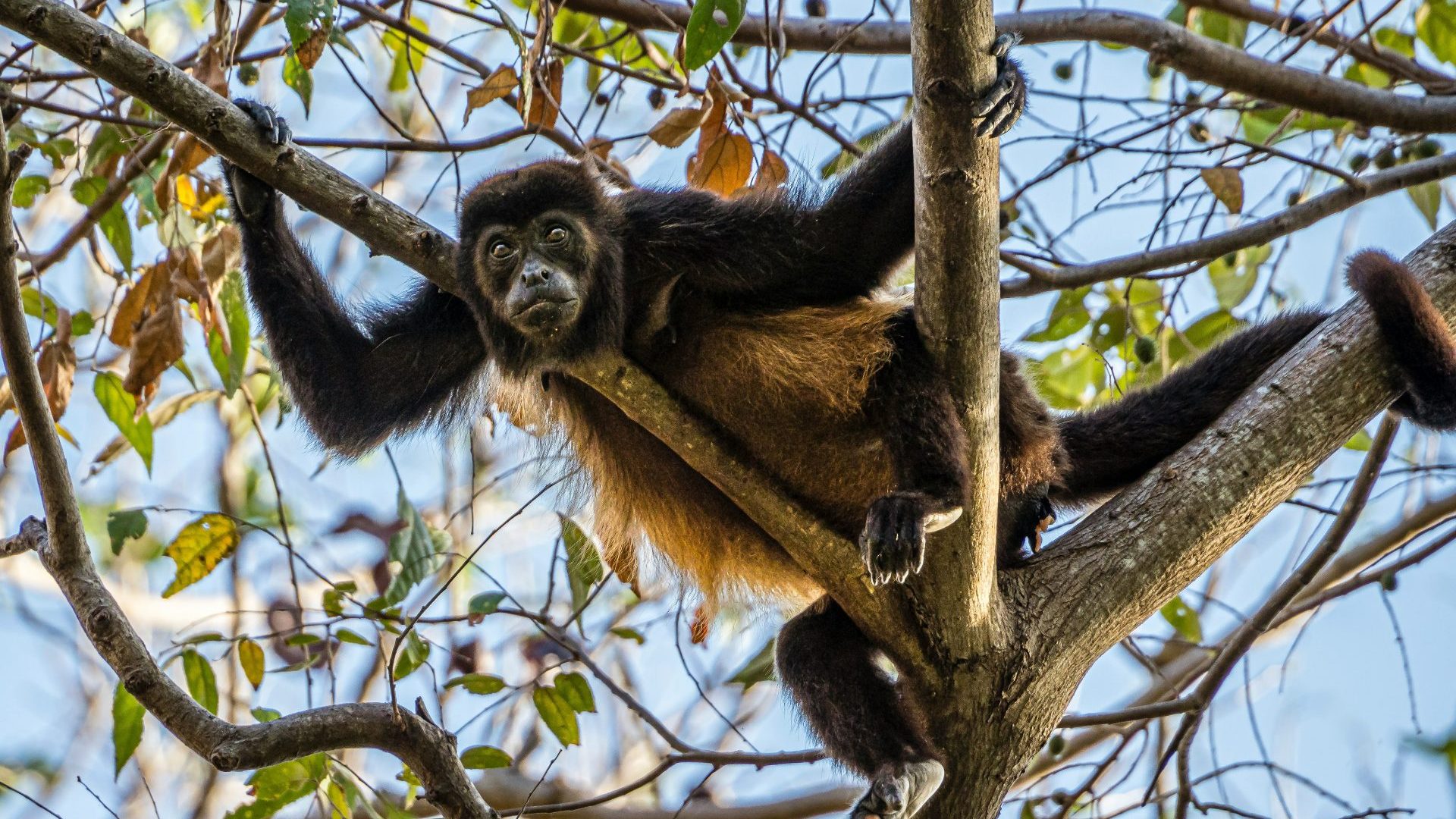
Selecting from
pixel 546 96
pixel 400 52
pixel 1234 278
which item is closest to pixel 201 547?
pixel 546 96

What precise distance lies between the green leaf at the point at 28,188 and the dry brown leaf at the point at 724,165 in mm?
2385

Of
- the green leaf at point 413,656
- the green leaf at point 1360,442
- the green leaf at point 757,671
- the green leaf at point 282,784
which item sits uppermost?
the green leaf at point 1360,442

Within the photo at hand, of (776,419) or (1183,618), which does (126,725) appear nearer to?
(776,419)

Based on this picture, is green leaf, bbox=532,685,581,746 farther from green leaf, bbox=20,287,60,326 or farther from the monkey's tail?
the monkey's tail

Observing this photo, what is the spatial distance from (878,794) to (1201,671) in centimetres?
222

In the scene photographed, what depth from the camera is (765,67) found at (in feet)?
15.1

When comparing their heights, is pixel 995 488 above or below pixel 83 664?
below

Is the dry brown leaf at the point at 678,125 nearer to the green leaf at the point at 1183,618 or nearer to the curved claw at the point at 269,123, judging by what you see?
the curved claw at the point at 269,123

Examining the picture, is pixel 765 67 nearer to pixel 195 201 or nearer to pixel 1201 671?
pixel 195 201

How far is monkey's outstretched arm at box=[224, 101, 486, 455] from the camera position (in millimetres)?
4277

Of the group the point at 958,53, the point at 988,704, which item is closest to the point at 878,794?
the point at 988,704

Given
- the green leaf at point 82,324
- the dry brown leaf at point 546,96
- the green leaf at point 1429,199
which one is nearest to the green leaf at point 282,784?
the green leaf at point 82,324

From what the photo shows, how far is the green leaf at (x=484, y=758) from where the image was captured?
4.04 meters

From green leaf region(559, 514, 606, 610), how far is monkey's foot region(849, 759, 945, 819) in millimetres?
1587
